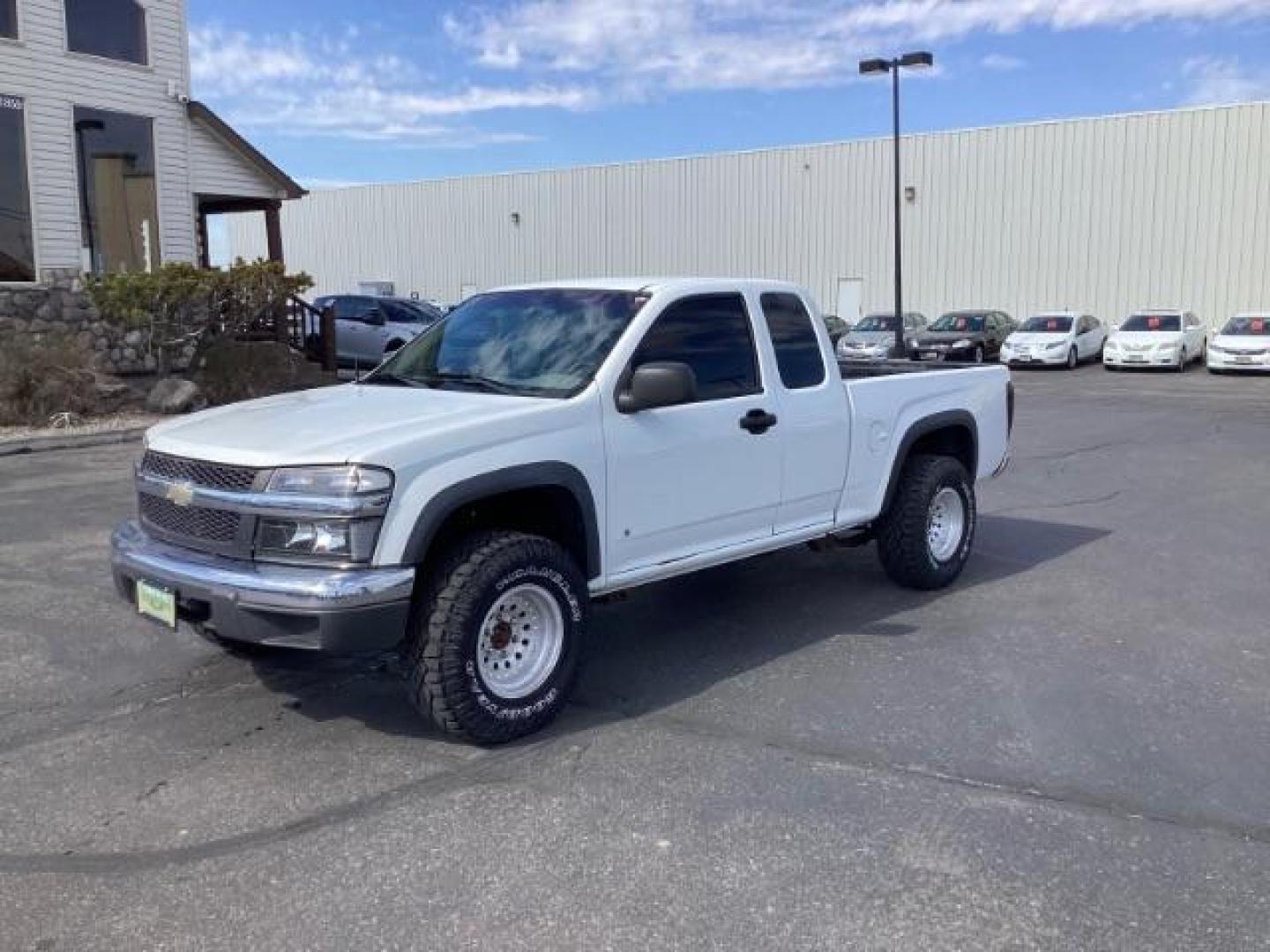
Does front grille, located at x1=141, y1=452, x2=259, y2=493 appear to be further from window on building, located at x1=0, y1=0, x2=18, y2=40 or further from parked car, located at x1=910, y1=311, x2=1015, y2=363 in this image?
parked car, located at x1=910, y1=311, x2=1015, y2=363

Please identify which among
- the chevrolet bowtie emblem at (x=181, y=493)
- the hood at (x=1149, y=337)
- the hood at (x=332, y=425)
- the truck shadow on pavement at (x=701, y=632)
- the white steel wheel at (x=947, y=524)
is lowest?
the truck shadow on pavement at (x=701, y=632)

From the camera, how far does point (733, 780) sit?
4379mm

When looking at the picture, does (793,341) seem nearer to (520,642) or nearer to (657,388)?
(657,388)

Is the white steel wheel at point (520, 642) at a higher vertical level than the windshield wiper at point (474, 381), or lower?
lower

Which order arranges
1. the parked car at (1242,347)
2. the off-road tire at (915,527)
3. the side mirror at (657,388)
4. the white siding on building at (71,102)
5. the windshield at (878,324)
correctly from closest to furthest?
the side mirror at (657,388) < the off-road tire at (915,527) < the white siding on building at (71,102) < the parked car at (1242,347) < the windshield at (878,324)

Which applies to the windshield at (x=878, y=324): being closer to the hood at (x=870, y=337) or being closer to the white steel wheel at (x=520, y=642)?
the hood at (x=870, y=337)

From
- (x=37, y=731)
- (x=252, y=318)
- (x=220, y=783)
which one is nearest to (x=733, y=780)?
(x=220, y=783)

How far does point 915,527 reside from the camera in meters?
6.91

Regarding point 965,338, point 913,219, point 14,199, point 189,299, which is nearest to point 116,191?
point 14,199

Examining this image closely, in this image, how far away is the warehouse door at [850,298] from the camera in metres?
41.1

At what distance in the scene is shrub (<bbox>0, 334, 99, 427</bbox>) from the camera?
48.8 ft

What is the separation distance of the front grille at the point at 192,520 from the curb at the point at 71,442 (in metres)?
8.89

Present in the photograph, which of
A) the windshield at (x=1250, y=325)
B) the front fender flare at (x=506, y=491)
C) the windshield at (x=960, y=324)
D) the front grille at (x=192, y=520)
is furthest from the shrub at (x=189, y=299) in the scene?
the windshield at (x=1250, y=325)

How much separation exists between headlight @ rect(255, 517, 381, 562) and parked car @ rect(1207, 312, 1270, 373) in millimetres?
27982
